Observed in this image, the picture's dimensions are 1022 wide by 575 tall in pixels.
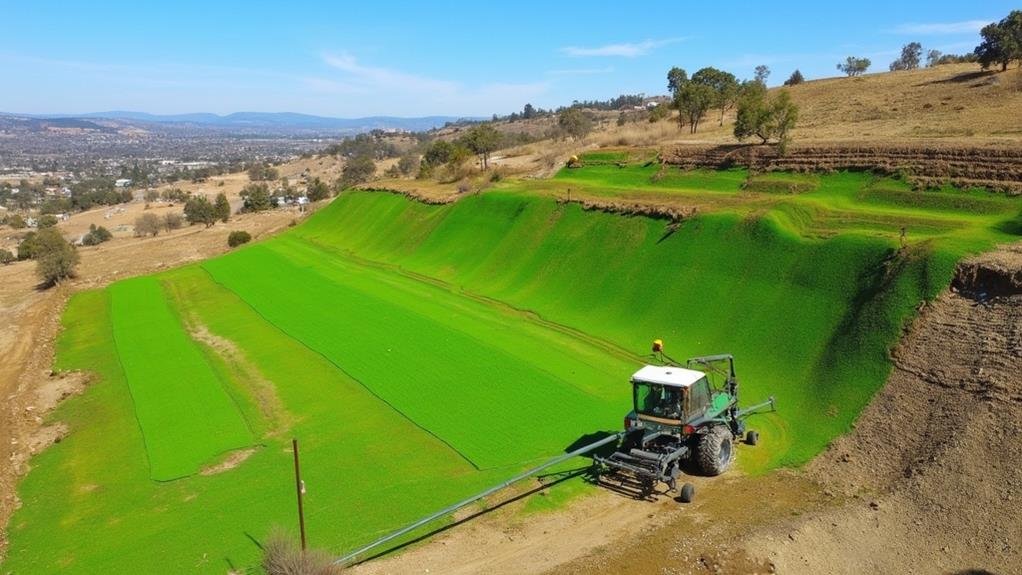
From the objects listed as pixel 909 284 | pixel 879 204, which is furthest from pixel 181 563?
pixel 879 204

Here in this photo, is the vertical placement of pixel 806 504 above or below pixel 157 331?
above

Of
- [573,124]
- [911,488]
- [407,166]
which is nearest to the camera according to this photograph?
[911,488]

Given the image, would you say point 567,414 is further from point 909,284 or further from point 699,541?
point 909,284

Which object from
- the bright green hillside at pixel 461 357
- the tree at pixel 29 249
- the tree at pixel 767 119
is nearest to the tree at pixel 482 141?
the bright green hillside at pixel 461 357

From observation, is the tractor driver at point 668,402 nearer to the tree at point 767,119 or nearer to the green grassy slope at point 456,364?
the green grassy slope at point 456,364

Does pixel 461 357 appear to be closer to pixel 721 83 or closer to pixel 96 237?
pixel 721 83

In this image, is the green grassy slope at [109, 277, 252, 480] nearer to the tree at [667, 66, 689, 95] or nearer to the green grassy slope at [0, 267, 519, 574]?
the green grassy slope at [0, 267, 519, 574]

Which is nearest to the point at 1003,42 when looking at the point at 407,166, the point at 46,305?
the point at 46,305
